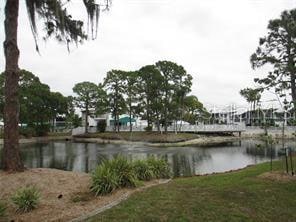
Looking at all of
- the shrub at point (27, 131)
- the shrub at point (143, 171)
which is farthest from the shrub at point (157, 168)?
the shrub at point (27, 131)

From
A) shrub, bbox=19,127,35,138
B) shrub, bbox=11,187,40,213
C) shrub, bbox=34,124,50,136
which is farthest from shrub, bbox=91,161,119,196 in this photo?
shrub, bbox=34,124,50,136

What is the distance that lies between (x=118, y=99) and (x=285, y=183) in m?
36.6

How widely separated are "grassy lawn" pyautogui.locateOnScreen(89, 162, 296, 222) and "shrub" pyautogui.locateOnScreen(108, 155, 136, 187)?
27.6 inches

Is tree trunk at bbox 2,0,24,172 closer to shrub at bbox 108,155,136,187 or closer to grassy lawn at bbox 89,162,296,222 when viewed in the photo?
shrub at bbox 108,155,136,187

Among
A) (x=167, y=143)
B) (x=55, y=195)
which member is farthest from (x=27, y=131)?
(x=55, y=195)

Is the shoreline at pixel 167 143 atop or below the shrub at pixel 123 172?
below

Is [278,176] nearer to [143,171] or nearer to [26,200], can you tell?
[143,171]

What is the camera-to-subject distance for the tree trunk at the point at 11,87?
7.48 meters

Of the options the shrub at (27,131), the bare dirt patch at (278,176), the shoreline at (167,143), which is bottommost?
the shoreline at (167,143)

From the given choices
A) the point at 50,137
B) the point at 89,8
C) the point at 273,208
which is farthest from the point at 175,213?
the point at 50,137

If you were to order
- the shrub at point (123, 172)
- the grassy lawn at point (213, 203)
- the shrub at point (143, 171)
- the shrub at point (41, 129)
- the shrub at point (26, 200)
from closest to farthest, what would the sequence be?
1. the grassy lawn at point (213, 203)
2. the shrub at point (26, 200)
3. the shrub at point (123, 172)
4. the shrub at point (143, 171)
5. the shrub at point (41, 129)

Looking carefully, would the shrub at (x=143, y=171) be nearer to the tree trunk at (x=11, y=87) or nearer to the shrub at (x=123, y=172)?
the shrub at (x=123, y=172)

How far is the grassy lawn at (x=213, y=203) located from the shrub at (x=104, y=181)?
0.71 metres

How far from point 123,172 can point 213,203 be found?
2419 millimetres
